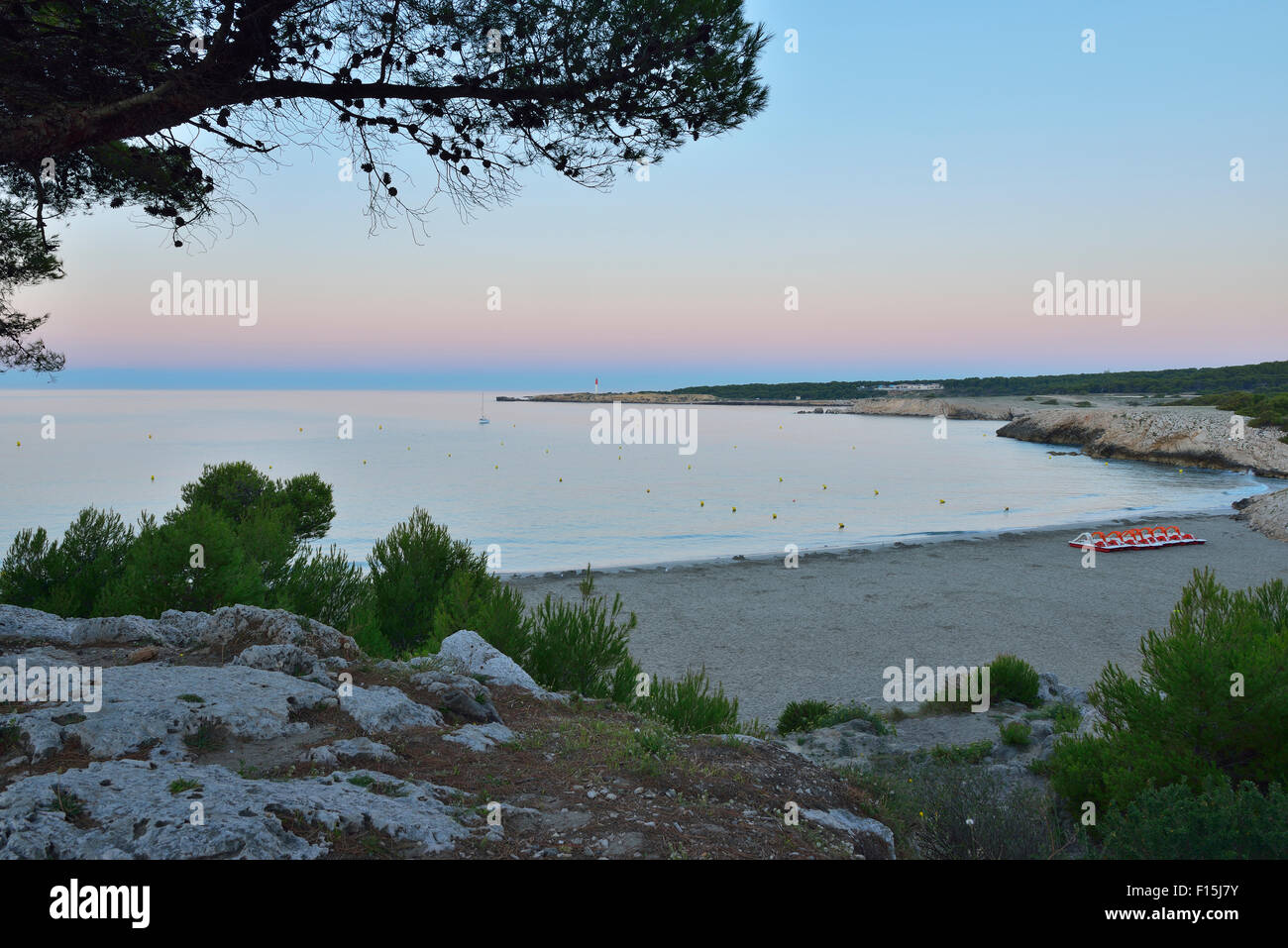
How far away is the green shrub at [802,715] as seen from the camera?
1022 centimetres

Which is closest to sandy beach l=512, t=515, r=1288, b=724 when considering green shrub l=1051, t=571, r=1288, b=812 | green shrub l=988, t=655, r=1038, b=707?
green shrub l=988, t=655, r=1038, b=707

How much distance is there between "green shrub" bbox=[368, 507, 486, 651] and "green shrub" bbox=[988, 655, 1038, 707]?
7485mm

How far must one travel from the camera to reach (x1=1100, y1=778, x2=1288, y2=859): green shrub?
426 cm

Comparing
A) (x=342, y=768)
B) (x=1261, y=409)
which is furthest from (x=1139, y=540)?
(x=1261, y=409)

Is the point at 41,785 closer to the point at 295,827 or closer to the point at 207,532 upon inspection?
the point at 295,827

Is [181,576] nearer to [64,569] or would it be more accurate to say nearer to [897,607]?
[64,569]

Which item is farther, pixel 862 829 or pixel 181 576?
pixel 181 576

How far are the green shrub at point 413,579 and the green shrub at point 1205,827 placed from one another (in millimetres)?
7917

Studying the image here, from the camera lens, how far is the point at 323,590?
10375mm

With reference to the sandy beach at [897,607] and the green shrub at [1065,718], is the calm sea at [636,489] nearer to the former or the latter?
the sandy beach at [897,607]

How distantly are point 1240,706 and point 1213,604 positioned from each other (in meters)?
1.52

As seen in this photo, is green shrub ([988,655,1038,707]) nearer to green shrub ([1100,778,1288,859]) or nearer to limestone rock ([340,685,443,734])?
green shrub ([1100,778,1288,859])

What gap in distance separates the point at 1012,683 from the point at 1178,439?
58846 millimetres
